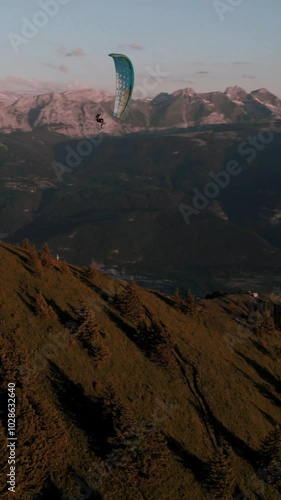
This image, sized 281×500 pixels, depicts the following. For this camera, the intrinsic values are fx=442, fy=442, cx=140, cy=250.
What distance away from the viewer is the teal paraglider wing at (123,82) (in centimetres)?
7144

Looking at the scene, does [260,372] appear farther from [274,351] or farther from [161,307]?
[161,307]

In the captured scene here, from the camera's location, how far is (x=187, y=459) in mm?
52812

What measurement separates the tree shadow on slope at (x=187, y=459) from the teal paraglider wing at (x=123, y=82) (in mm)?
50926

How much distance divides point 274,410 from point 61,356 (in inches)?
1413

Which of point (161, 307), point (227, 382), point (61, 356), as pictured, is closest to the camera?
point (61, 356)

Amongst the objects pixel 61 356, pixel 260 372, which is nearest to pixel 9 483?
Answer: pixel 61 356

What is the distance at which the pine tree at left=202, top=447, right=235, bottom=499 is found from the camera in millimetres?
49844

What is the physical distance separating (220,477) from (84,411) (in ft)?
56.1

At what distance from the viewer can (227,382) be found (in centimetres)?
6844

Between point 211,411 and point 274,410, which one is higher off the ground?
point 211,411

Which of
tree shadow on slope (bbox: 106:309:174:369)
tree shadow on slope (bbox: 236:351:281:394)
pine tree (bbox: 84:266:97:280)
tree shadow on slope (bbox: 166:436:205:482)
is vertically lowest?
tree shadow on slope (bbox: 236:351:281:394)

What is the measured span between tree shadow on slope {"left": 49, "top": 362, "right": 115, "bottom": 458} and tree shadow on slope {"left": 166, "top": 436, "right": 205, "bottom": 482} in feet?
30.8

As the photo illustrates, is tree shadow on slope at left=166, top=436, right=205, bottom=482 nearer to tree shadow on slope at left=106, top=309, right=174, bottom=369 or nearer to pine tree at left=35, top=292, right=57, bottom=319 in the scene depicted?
tree shadow on slope at left=106, top=309, right=174, bottom=369

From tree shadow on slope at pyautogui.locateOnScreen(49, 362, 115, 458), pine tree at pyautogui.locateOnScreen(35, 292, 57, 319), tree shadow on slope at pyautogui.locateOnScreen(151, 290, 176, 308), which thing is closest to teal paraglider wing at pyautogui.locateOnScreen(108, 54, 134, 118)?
pine tree at pyautogui.locateOnScreen(35, 292, 57, 319)
